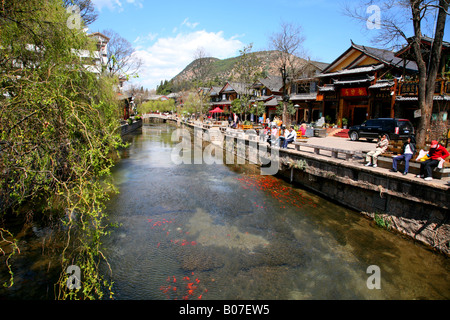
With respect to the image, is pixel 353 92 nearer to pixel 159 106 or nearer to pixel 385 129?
pixel 385 129

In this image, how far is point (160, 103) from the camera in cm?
9712

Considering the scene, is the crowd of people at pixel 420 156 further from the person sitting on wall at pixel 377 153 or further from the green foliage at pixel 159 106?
the green foliage at pixel 159 106

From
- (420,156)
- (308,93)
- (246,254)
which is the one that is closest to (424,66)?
(420,156)

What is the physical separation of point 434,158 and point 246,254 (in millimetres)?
6637

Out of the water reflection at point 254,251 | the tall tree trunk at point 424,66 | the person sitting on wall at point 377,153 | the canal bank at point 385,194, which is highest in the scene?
the tall tree trunk at point 424,66

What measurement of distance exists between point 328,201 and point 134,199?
8.86 m

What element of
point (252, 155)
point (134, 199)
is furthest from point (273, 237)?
point (252, 155)

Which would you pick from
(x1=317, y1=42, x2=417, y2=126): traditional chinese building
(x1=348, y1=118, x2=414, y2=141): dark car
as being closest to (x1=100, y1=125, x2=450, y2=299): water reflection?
(x1=348, y1=118, x2=414, y2=141): dark car

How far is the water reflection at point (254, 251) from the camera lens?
6785 mm

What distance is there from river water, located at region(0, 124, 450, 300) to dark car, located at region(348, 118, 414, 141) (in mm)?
8910

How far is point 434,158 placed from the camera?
343 inches

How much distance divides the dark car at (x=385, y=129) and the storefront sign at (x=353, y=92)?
782cm

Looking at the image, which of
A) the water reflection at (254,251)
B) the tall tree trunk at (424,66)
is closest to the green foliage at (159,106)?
the water reflection at (254,251)

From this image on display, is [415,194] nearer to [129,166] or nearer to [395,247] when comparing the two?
[395,247]
